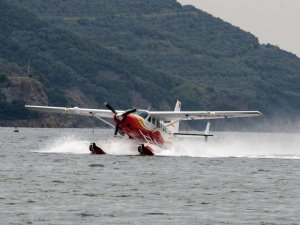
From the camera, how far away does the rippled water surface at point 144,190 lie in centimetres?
2908

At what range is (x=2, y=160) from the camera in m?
50.9

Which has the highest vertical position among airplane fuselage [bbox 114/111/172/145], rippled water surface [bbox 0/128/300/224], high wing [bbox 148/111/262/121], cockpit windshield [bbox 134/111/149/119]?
high wing [bbox 148/111/262/121]

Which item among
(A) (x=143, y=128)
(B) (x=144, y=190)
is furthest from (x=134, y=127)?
(B) (x=144, y=190)

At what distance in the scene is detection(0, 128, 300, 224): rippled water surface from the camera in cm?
2908

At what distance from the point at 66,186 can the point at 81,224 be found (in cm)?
889

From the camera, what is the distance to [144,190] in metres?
35.8

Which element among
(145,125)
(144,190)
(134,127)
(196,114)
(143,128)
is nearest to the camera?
(144,190)

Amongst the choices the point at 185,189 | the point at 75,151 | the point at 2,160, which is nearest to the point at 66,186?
the point at 185,189

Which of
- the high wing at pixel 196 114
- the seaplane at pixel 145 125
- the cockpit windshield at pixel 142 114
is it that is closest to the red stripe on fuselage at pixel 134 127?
the seaplane at pixel 145 125

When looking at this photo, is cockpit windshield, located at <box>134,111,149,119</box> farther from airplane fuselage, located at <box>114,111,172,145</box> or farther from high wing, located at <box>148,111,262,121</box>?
high wing, located at <box>148,111,262,121</box>

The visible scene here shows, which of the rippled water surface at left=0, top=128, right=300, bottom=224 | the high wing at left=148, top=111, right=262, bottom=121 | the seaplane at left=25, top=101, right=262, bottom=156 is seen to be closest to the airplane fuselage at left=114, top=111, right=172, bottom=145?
the seaplane at left=25, top=101, right=262, bottom=156

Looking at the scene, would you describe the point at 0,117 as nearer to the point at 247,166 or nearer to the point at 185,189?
the point at 247,166

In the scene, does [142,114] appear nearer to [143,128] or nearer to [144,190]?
[143,128]

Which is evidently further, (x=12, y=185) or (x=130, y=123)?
(x=130, y=123)
